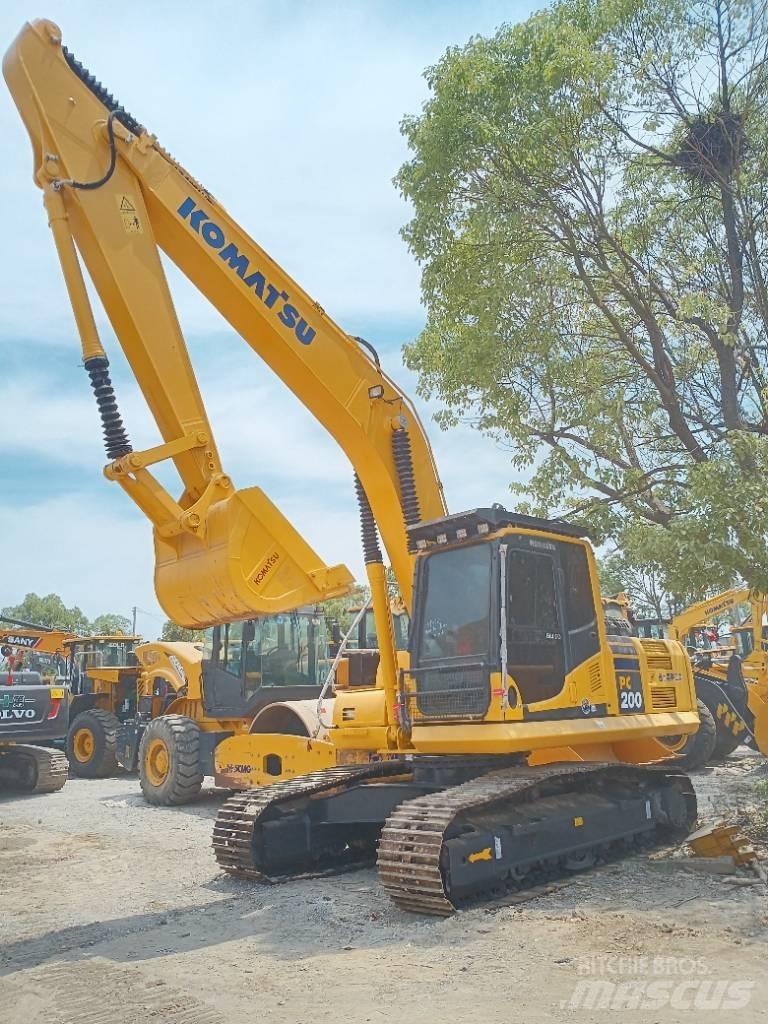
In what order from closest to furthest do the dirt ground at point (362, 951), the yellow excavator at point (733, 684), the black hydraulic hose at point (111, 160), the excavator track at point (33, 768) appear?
the dirt ground at point (362, 951), the black hydraulic hose at point (111, 160), the excavator track at point (33, 768), the yellow excavator at point (733, 684)

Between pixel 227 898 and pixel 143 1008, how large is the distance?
95.9 inches

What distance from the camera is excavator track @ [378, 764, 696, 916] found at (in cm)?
600

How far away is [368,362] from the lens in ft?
28.6

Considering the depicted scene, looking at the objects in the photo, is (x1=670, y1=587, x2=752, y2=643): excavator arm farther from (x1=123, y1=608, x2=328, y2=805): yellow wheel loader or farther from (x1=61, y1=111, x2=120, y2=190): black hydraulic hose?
(x1=61, y1=111, x2=120, y2=190): black hydraulic hose

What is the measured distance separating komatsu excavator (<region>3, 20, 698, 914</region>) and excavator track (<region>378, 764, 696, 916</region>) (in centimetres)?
2

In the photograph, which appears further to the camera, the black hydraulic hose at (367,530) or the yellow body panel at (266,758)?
the yellow body panel at (266,758)

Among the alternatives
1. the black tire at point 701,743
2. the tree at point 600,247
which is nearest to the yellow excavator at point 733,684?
the black tire at point 701,743

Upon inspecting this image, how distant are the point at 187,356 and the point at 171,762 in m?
6.43

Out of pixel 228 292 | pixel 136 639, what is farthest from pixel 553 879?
pixel 136 639

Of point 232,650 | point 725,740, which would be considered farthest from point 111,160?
point 725,740

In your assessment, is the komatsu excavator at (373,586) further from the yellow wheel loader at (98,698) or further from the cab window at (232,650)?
the yellow wheel loader at (98,698)

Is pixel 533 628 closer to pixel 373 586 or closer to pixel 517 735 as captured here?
pixel 517 735

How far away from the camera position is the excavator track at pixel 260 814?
716 centimetres

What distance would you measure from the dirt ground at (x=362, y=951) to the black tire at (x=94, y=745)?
29.0ft
